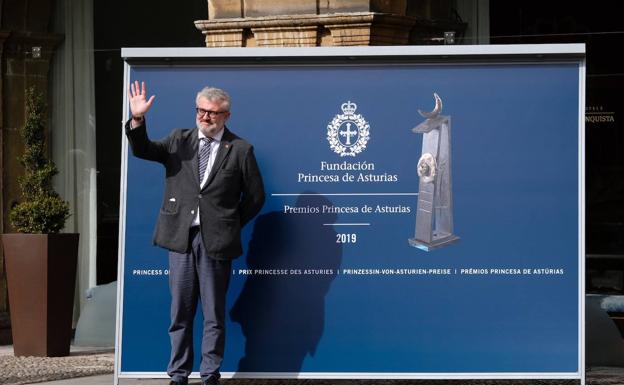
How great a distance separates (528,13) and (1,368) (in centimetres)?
507

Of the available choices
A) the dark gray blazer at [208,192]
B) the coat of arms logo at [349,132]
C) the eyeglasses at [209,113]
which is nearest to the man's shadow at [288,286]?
the dark gray blazer at [208,192]

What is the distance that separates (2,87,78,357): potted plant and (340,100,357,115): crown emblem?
156 inches

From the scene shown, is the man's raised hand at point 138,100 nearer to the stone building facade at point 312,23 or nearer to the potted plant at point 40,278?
the stone building facade at point 312,23

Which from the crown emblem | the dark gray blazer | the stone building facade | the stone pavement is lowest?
the stone pavement

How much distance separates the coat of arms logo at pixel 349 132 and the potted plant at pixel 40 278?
3.90 m

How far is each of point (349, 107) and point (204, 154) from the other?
834 millimetres

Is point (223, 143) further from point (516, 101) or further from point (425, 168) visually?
point (516, 101)

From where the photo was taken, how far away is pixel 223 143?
7.59m

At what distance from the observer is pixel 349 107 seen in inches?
300

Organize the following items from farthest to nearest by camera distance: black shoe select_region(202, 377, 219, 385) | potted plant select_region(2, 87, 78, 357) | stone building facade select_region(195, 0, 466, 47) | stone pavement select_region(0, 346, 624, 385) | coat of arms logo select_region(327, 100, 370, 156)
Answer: potted plant select_region(2, 87, 78, 357) → stone building facade select_region(195, 0, 466, 47) → stone pavement select_region(0, 346, 624, 385) → coat of arms logo select_region(327, 100, 370, 156) → black shoe select_region(202, 377, 219, 385)

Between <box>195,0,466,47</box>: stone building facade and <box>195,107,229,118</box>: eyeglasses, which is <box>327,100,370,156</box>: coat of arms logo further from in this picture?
<box>195,0,466,47</box>: stone building facade

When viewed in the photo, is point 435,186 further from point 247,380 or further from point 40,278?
point 40,278

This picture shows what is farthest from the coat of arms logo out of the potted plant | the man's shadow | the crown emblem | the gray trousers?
the potted plant

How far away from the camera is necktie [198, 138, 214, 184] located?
764cm
